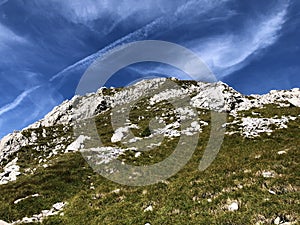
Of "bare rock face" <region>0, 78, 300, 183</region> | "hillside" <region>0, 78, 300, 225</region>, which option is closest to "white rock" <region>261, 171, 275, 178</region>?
"hillside" <region>0, 78, 300, 225</region>

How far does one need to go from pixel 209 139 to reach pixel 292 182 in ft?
68.7

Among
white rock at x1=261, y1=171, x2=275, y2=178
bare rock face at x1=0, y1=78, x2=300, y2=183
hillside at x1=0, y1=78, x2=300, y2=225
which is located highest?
bare rock face at x1=0, y1=78, x2=300, y2=183

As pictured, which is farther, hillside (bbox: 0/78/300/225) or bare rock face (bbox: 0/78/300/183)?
bare rock face (bbox: 0/78/300/183)

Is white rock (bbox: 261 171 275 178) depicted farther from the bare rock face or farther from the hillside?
the bare rock face

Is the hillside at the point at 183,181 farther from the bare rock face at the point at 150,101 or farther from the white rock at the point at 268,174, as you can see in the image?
the bare rock face at the point at 150,101

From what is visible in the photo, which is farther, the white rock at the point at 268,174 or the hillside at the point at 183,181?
the white rock at the point at 268,174

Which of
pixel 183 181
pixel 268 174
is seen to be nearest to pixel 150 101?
pixel 183 181

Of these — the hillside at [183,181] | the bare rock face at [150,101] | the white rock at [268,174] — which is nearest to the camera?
the hillside at [183,181]

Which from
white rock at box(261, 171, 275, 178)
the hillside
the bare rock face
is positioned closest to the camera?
the hillside

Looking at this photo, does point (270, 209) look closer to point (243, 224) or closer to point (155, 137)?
point (243, 224)

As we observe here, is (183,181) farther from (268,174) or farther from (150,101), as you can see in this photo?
(150,101)

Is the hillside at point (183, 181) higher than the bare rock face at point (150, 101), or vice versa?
the bare rock face at point (150, 101)

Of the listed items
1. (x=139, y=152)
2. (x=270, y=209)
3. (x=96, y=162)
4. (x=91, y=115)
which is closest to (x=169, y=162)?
(x=139, y=152)

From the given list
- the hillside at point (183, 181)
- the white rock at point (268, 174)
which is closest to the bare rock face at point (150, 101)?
the hillside at point (183, 181)
